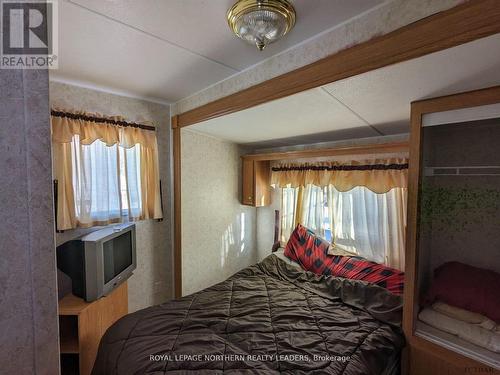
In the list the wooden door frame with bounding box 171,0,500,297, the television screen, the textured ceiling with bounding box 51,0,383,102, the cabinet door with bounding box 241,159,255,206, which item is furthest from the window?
the cabinet door with bounding box 241,159,255,206

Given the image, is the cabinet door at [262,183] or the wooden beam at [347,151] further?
the cabinet door at [262,183]

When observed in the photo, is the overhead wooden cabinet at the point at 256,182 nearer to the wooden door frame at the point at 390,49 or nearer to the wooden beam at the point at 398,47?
the wooden door frame at the point at 390,49

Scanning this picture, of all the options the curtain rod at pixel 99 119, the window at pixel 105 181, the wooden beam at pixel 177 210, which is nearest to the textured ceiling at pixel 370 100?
the wooden beam at pixel 177 210

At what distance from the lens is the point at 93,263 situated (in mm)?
1677

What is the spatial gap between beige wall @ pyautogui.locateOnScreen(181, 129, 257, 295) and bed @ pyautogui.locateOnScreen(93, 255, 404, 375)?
2.66 ft

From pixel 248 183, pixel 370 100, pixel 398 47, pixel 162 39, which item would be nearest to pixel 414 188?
pixel 370 100

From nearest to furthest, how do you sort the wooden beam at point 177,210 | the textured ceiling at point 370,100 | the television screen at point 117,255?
the textured ceiling at point 370,100 → the television screen at point 117,255 → the wooden beam at point 177,210

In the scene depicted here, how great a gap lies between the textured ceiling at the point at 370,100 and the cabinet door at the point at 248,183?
25.0 inches

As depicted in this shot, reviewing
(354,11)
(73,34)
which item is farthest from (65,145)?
(354,11)

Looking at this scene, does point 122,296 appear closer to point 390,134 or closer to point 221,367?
point 221,367

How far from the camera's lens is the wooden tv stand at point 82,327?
1.61 m

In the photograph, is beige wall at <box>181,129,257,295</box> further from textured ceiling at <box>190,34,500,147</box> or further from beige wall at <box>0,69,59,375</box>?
beige wall at <box>0,69,59,375</box>

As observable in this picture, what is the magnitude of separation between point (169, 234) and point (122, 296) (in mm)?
736

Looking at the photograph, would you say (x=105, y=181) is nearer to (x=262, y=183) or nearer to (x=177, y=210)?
(x=177, y=210)
